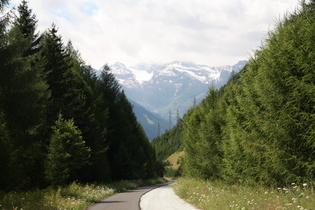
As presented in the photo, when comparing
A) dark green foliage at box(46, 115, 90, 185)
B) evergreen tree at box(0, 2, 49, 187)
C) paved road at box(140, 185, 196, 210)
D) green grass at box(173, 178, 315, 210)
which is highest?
evergreen tree at box(0, 2, 49, 187)

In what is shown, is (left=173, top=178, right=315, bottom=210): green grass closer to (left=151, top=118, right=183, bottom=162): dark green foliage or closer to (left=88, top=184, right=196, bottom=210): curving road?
(left=88, top=184, right=196, bottom=210): curving road

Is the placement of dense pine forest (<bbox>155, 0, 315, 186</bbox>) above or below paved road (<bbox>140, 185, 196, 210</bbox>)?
above

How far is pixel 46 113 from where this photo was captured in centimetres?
2811

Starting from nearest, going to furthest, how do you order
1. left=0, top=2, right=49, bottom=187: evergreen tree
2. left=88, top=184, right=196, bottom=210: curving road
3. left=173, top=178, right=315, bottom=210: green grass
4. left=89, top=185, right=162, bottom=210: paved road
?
left=173, top=178, right=315, bottom=210: green grass, left=0, top=2, right=49, bottom=187: evergreen tree, left=89, top=185, right=162, bottom=210: paved road, left=88, top=184, right=196, bottom=210: curving road

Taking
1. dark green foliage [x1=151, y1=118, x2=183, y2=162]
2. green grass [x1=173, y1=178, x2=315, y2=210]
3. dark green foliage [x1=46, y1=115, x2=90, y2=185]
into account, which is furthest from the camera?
dark green foliage [x1=151, y1=118, x2=183, y2=162]

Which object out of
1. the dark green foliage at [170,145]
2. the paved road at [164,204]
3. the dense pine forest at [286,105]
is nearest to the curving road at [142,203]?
the paved road at [164,204]

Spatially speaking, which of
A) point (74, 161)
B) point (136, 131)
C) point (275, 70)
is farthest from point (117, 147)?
point (275, 70)

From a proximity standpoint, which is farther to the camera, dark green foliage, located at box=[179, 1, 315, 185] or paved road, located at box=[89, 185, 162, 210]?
paved road, located at box=[89, 185, 162, 210]

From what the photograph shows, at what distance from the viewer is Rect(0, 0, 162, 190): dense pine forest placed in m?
16.3

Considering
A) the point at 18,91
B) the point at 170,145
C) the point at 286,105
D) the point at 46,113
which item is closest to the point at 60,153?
the point at 46,113

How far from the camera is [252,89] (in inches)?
624

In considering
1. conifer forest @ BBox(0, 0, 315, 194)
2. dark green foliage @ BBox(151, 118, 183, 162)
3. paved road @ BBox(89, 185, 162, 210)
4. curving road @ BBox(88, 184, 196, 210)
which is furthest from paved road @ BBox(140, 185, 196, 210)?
dark green foliage @ BBox(151, 118, 183, 162)

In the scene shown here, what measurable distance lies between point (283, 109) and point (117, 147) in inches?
1624

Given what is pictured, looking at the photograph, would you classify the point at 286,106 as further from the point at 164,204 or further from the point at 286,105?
the point at 164,204
